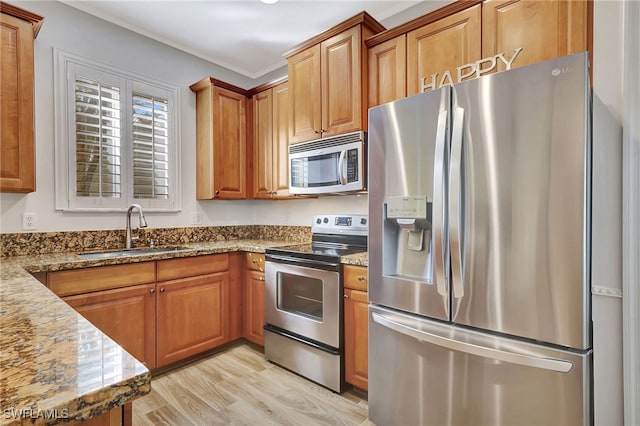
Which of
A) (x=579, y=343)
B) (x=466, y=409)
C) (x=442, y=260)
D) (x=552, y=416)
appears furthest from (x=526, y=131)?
(x=466, y=409)

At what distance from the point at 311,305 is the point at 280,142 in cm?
148

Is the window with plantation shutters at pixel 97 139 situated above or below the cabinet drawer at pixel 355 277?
above

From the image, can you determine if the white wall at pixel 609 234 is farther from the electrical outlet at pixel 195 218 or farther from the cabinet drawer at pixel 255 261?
the electrical outlet at pixel 195 218

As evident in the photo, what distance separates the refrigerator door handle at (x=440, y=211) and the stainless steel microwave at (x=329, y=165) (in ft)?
2.69

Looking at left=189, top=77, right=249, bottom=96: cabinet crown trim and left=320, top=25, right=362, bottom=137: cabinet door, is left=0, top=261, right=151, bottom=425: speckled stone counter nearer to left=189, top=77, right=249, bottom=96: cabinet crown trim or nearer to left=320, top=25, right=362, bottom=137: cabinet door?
left=320, top=25, right=362, bottom=137: cabinet door

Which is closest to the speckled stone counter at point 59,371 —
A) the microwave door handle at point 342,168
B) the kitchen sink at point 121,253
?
the kitchen sink at point 121,253

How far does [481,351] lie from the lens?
1.35 meters

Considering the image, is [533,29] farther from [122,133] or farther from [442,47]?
[122,133]

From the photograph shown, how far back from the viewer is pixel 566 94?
1188mm

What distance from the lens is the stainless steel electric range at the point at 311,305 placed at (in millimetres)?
2121

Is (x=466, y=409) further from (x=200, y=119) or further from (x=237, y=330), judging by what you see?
(x=200, y=119)

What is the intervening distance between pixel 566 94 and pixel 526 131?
0.55 feet

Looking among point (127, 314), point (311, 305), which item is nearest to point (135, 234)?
point (127, 314)

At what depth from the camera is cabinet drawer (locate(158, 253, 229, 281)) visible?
2.37 m
